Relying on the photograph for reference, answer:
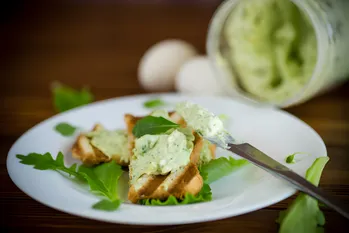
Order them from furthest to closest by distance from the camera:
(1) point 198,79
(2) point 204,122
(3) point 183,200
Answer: (1) point 198,79 < (2) point 204,122 < (3) point 183,200

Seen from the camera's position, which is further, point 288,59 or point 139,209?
point 288,59

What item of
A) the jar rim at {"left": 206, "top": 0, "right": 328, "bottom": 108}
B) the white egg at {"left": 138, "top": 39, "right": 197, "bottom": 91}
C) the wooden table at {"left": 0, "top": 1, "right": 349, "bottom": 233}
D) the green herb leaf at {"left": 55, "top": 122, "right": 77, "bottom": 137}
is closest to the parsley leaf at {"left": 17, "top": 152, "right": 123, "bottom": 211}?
the wooden table at {"left": 0, "top": 1, "right": 349, "bottom": 233}

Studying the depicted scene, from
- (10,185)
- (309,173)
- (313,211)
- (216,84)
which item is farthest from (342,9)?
(10,185)

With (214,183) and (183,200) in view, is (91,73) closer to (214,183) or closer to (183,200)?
(214,183)

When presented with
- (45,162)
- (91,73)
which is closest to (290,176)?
(45,162)

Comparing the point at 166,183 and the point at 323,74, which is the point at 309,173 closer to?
the point at 166,183

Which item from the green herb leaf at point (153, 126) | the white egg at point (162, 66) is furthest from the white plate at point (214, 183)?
the white egg at point (162, 66)
